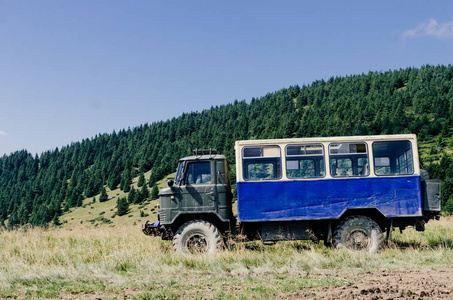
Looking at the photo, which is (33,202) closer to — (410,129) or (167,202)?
(410,129)

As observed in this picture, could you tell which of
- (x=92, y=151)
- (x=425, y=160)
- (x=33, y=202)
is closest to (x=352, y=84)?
(x=425, y=160)

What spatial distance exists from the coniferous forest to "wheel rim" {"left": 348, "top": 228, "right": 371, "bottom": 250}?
8160 cm

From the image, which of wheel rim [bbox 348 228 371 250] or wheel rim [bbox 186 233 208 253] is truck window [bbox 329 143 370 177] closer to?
wheel rim [bbox 348 228 371 250]

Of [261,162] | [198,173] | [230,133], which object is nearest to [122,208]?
[230,133]

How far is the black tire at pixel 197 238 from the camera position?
32.9ft

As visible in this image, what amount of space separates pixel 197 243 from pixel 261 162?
2826 mm

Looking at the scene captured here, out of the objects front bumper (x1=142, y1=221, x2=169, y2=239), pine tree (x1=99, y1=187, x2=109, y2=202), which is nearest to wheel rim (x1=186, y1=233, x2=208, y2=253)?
front bumper (x1=142, y1=221, x2=169, y2=239)

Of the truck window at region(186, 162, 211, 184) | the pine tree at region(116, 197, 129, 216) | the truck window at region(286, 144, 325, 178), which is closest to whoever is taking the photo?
the truck window at region(286, 144, 325, 178)

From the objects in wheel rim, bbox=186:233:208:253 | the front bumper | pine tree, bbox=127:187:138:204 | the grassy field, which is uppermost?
the front bumper

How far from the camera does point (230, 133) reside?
160 metres

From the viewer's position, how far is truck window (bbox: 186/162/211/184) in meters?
10.5

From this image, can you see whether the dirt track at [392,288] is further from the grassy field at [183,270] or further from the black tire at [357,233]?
the black tire at [357,233]

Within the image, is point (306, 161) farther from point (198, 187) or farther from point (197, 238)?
point (197, 238)

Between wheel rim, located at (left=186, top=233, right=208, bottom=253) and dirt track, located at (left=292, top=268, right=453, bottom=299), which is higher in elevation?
wheel rim, located at (left=186, top=233, right=208, bottom=253)
